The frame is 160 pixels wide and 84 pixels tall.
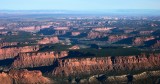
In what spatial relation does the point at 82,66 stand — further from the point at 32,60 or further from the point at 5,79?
the point at 5,79

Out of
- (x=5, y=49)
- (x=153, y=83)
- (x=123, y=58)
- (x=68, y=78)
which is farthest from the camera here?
(x=5, y=49)

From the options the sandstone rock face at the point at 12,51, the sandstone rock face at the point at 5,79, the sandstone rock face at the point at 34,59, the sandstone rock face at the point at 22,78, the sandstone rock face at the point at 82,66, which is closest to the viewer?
the sandstone rock face at the point at 5,79

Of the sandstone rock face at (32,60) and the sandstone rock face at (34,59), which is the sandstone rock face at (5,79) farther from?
the sandstone rock face at (32,60)

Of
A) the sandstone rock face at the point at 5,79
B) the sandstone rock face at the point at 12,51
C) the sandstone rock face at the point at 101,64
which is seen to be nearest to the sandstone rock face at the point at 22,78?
the sandstone rock face at the point at 5,79

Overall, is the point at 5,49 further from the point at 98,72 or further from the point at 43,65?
the point at 98,72

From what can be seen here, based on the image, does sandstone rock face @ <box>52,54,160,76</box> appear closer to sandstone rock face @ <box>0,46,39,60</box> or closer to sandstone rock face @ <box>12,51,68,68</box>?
sandstone rock face @ <box>12,51,68,68</box>

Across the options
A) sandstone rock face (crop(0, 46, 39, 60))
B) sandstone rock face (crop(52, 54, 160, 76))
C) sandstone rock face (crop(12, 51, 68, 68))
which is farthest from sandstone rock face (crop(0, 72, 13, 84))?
sandstone rock face (crop(0, 46, 39, 60))

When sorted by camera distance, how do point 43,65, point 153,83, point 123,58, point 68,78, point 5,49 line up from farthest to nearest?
point 5,49 < point 43,65 < point 123,58 < point 68,78 < point 153,83

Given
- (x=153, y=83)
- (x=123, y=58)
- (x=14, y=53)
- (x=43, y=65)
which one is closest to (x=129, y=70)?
(x=123, y=58)
